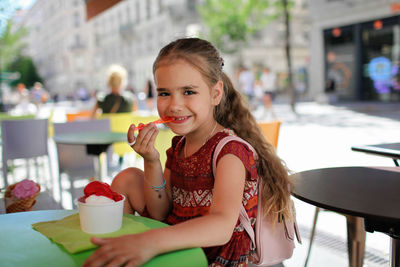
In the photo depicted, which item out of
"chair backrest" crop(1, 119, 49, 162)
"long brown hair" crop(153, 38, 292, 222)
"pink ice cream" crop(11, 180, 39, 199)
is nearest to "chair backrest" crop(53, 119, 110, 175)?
"chair backrest" crop(1, 119, 49, 162)

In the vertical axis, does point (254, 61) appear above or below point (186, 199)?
above

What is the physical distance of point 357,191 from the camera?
1.30 metres

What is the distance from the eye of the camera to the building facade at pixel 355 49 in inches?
565

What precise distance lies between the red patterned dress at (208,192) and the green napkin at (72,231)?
1.05 ft

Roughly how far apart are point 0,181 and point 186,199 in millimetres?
4314

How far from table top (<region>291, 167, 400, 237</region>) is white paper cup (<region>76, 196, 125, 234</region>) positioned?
63cm

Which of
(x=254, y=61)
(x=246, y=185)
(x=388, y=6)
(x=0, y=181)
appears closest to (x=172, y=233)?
(x=246, y=185)

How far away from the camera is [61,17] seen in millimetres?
47594

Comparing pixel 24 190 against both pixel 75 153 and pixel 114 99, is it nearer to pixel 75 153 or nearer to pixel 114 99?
pixel 75 153

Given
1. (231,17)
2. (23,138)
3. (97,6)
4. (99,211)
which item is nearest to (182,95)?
(99,211)

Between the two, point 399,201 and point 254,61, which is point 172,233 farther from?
point 254,61

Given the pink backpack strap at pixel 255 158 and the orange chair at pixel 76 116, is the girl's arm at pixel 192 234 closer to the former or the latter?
the pink backpack strap at pixel 255 158

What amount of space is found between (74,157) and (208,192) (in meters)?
2.95

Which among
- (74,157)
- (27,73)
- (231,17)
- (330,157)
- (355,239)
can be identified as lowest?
(330,157)
